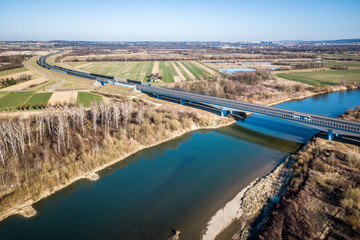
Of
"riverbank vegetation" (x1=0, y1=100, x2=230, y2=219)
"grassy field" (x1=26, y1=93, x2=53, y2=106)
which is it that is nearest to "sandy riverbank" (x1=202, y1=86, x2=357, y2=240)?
"riverbank vegetation" (x1=0, y1=100, x2=230, y2=219)

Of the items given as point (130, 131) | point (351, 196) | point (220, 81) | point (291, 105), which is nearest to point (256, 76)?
point (220, 81)

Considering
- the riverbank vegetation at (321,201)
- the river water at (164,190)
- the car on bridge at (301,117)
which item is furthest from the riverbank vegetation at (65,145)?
the riverbank vegetation at (321,201)

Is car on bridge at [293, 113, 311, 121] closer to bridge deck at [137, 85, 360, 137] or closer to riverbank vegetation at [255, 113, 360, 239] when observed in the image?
bridge deck at [137, 85, 360, 137]

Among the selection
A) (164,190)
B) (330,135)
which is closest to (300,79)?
(330,135)

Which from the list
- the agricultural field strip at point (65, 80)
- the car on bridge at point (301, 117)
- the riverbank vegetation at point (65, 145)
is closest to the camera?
the riverbank vegetation at point (65, 145)

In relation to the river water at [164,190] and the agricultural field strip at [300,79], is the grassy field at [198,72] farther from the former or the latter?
the river water at [164,190]

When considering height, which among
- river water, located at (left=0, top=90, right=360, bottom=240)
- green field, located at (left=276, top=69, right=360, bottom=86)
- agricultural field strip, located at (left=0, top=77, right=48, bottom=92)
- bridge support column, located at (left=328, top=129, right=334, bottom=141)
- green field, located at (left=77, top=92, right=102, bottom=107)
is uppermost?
green field, located at (left=276, top=69, right=360, bottom=86)
